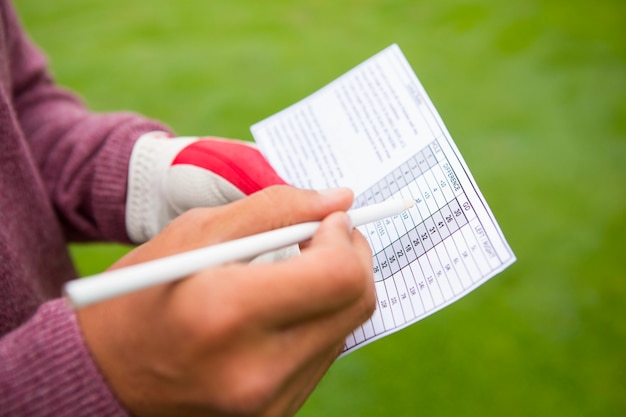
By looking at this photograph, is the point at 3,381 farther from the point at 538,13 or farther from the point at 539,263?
the point at 538,13

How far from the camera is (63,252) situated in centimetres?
48

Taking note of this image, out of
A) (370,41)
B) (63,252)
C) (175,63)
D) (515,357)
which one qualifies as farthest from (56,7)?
(515,357)

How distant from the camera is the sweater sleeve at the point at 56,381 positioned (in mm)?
271

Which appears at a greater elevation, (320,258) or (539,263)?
(320,258)

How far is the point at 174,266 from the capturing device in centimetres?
23

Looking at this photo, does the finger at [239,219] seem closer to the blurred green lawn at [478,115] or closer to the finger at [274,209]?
the finger at [274,209]

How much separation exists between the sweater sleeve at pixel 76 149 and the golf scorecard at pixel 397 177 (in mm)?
126

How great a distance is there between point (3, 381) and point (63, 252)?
0.23m

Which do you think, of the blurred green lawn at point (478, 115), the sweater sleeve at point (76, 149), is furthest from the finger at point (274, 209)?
the blurred green lawn at point (478, 115)

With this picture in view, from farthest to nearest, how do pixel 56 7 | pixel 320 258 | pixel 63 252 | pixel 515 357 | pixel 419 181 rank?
pixel 56 7 → pixel 515 357 → pixel 63 252 → pixel 419 181 → pixel 320 258

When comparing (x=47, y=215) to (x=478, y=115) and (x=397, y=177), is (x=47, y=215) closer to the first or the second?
(x=397, y=177)

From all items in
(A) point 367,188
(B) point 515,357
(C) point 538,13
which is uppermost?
(A) point 367,188

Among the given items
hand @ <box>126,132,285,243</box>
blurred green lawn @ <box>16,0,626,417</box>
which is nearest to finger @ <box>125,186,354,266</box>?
hand @ <box>126,132,285,243</box>

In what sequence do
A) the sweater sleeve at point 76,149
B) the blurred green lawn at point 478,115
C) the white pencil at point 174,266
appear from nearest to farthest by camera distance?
the white pencil at point 174,266, the sweater sleeve at point 76,149, the blurred green lawn at point 478,115
